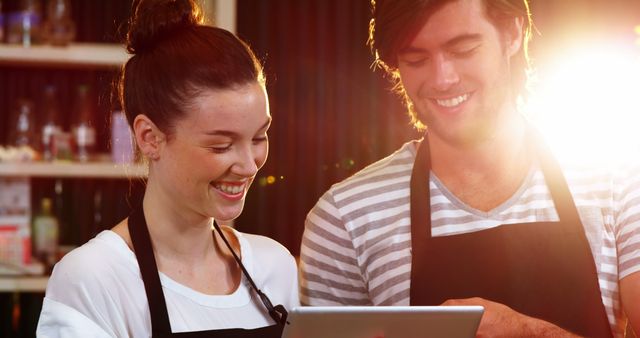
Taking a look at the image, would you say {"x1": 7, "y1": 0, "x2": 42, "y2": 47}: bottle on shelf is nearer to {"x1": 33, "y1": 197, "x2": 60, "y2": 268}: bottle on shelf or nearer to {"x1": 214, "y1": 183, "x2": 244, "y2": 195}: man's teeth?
{"x1": 33, "y1": 197, "x2": 60, "y2": 268}: bottle on shelf

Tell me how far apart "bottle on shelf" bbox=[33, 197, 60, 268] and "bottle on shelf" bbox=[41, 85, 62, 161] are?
0.78 feet

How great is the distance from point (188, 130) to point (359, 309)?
47 cm

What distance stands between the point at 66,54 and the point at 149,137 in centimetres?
185

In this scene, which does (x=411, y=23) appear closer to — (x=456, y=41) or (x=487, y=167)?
(x=456, y=41)

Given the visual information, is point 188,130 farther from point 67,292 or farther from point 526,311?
point 526,311

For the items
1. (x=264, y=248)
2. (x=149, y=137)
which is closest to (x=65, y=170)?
(x=264, y=248)

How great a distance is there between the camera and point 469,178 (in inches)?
77.6

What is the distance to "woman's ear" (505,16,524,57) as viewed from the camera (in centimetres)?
201

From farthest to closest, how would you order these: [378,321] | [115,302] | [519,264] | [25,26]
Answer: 1. [25,26]
2. [519,264]
3. [115,302]
4. [378,321]

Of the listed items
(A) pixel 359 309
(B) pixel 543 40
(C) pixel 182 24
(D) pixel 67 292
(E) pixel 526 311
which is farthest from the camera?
(B) pixel 543 40

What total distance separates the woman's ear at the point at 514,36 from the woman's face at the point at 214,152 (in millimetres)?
638

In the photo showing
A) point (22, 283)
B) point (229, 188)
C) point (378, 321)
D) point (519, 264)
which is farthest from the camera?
point (22, 283)

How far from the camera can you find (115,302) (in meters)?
1.56

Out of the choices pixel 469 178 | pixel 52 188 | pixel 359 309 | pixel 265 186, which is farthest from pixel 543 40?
pixel 359 309
